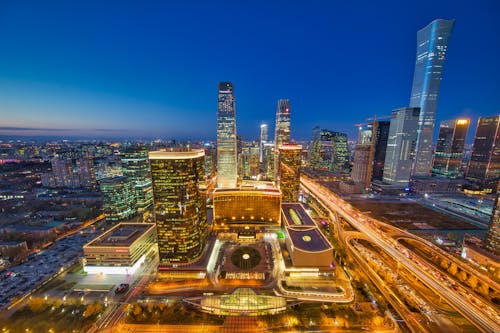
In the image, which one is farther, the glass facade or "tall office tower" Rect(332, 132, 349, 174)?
"tall office tower" Rect(332, 132, 349, 174)

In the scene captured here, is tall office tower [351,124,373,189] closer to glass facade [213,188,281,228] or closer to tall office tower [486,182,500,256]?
tall office tower [486,182,500,256]

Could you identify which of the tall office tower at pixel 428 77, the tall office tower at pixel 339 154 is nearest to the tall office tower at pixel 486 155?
the tall office tower at pixel 428 77

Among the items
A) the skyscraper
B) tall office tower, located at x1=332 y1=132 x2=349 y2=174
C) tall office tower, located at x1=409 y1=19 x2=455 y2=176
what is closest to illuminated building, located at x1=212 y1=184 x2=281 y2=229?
the skyscraper

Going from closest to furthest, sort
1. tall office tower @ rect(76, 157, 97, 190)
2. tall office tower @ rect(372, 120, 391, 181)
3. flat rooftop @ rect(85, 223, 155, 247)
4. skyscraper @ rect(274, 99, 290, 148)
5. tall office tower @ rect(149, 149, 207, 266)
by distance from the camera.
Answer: tall office tower @ rect(149, 149, 207, 266) < flat rooftop @ rect(85, 223, 155, 247) < tall office tower @ rect(76, 157, 97, 190) < tall office tower @ rect(372, 120, 391, 181) < skyscraper @ rect(274, 99, 290, 148)

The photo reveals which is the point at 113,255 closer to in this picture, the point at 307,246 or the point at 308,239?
the point at 307,246

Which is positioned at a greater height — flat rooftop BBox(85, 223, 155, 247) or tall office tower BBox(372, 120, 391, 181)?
tall office tower BBox(372, 120, 391, 181)

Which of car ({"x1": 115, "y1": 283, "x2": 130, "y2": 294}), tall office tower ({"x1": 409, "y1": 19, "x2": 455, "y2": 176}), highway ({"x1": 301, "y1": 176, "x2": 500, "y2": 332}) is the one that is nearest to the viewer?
highway ({"x1": 301, "y1": 176, "x2": 500, "y2": 332})

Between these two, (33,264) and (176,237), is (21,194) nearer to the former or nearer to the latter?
(33,264)

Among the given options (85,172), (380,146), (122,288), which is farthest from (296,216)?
(85,172)
